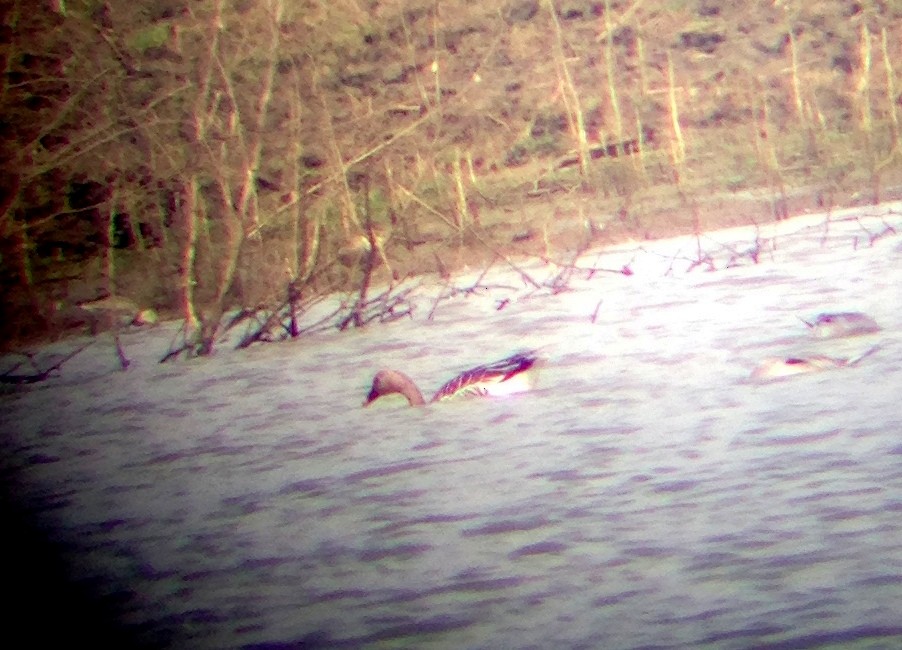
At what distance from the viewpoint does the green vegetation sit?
20.0 ft

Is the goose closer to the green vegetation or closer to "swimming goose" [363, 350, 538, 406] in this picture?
"swimming goose" [363, 350, 538, 406]

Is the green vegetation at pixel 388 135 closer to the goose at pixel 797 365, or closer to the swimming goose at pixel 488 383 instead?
the swimming goose at pixel 488 383

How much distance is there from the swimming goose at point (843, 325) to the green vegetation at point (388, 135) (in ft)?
5.95

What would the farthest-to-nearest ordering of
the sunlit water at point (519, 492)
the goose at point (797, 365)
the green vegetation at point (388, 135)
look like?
1. the green vegetation at point (388, 135)
2. the goose at point (797, 365)
3. the sunlit water at point (519, 492)

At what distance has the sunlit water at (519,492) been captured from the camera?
6.84 ft

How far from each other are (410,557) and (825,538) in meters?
0.67

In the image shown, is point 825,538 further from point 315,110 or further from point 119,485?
point 315,110

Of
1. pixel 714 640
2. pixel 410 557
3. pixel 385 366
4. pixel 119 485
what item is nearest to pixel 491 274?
pixel 385 366

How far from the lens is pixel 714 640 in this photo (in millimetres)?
1889

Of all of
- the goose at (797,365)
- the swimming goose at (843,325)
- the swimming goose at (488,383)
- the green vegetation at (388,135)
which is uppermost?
the green vegetation at (388,135)

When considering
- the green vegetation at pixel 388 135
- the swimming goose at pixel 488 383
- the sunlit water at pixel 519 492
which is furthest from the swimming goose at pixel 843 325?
the green vegetation at pixel 388 135

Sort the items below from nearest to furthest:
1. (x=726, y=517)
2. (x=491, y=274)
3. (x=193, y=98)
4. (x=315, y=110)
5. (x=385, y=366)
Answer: (x=726, y=517)
(x=385, y=366)
(x=193, y=98)
(x=315, y=110)
(x=491, y=274)

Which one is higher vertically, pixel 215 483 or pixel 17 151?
pixel 17 151

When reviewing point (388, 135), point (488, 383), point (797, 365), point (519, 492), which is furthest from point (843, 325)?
point (388, 135)
